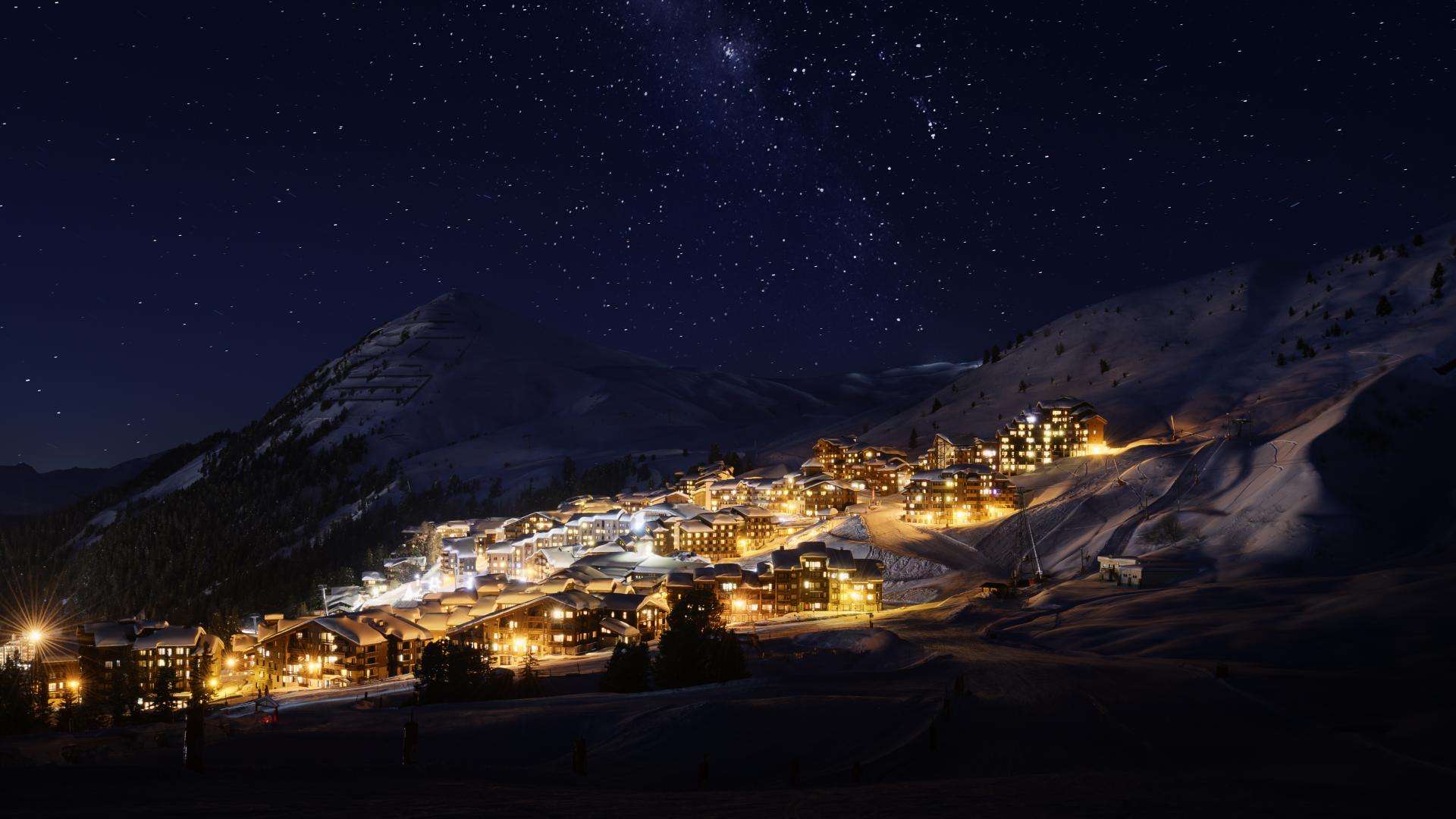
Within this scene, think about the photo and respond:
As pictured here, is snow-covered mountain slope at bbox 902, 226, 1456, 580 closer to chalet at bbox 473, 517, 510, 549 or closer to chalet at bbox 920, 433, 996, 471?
chalet at bbox 920, 433, 996, 471

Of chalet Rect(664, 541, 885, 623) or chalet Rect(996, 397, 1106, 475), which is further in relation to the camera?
chalet Rect(996, 397, 1106, 475)

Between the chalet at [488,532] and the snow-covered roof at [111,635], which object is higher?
the chalet at [488,532]

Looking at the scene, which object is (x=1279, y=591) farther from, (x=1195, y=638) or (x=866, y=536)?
(x=866, y=536)

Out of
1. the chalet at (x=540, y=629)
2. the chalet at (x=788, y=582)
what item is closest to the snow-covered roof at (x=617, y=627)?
the chalet at (x=540, y=629)

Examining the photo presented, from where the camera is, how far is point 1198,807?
1809cm

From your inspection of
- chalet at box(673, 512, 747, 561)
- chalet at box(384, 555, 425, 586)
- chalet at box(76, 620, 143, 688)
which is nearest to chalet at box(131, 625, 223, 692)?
chalet at box(76, 620, 143, 688)

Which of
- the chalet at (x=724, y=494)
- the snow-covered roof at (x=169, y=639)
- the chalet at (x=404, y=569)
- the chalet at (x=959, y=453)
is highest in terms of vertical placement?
the chalet at (x=959, y=453)

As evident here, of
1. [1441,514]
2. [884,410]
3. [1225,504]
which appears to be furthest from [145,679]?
[884,410]

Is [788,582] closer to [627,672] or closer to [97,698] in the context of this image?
[627,672]

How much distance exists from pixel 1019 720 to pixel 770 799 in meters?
12.8

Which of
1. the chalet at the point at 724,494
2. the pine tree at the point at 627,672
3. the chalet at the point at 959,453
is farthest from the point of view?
the chalet at the point at 724,494

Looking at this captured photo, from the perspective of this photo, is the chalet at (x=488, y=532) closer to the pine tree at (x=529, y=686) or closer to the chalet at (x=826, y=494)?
the chalet at (x=826, y=494)

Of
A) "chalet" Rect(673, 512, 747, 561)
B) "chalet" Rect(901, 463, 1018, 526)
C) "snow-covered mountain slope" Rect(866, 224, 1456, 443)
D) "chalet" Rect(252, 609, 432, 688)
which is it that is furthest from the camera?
"snow-covered mountain slope" Rect(866, 224, 1456, 443)

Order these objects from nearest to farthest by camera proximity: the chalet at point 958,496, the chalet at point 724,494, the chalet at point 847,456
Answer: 1. the chalet at point 958,496
2. the chalet at point 724,494
3. the chalet at point 847,456
